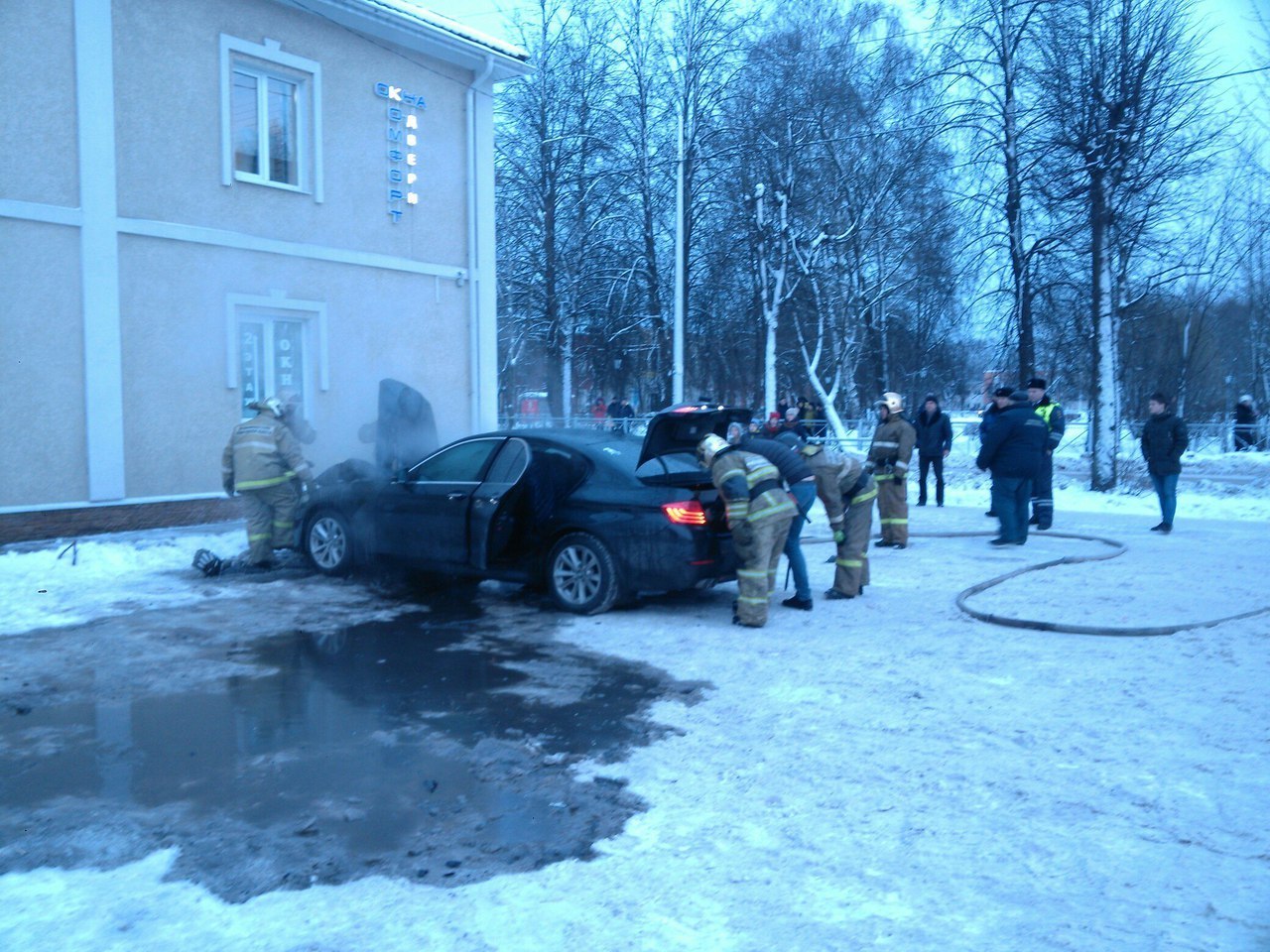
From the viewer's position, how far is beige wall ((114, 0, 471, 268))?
11.5 metres

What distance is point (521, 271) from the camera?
3391cm

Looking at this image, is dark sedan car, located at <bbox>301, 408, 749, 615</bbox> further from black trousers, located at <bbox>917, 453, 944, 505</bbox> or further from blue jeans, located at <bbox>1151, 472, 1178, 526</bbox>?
black trousers, located at <bbox>917, 453, 944, 505</bbox>

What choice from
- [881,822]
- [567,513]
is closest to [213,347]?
[567,513]

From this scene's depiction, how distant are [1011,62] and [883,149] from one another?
6.77 m

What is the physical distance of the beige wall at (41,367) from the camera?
34.1ft

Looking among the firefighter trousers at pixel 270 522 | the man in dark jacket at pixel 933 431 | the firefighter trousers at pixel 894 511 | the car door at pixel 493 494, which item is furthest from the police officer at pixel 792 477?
the man in dark jacket at pixel 933 431

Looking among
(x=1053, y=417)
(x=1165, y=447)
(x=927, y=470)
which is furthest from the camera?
(x=927, y=470)

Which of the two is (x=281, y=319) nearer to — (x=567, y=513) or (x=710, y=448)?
(x=567, y=513)

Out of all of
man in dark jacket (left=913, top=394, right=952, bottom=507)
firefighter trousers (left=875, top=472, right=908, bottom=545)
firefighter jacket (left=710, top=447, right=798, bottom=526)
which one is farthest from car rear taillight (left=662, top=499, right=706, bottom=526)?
man in dark jacket (left=913, top=394, right=952, bottom=507)

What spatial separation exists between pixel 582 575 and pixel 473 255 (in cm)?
905

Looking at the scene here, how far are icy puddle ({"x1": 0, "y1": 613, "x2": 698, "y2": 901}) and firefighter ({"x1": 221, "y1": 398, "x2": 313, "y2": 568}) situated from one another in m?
3.17

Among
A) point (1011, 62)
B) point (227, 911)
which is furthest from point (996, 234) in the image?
point (227, 911)

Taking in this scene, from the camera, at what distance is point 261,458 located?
9.97 m

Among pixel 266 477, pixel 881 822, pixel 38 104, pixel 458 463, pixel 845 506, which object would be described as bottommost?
pixel 881 822
